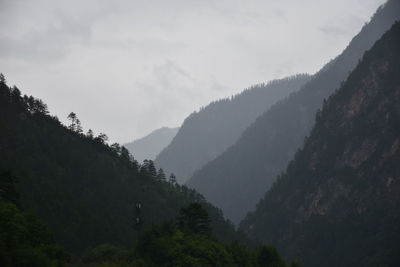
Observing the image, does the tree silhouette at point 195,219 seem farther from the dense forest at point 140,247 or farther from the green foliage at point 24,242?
the green foliage at point 24,242

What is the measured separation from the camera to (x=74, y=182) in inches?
5822

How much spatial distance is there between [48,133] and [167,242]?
91.6m

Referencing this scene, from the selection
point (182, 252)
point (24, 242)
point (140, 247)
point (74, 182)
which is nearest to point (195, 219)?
point (140, 247)

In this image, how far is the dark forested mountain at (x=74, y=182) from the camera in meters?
126

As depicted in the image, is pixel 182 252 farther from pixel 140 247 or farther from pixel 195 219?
pixel 195 219

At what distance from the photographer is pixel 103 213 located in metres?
139

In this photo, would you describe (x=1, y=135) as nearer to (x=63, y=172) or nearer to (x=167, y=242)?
(x=63, y=172)

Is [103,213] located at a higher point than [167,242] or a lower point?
higher

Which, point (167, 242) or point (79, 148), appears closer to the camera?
point (167, 242)

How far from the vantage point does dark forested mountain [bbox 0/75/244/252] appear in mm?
125812

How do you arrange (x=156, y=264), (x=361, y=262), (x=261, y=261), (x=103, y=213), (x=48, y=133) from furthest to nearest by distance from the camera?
(x=361, y=262), (x=48, y=133), (x=103, y=213), (x=261, y=261), (x=156, y=264)

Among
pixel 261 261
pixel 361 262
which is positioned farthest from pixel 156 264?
pixel 361 262

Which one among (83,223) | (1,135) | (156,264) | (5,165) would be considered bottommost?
(156,264)

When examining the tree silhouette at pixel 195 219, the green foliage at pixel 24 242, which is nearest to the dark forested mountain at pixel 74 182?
the tree silhouette at pixel 195 219
